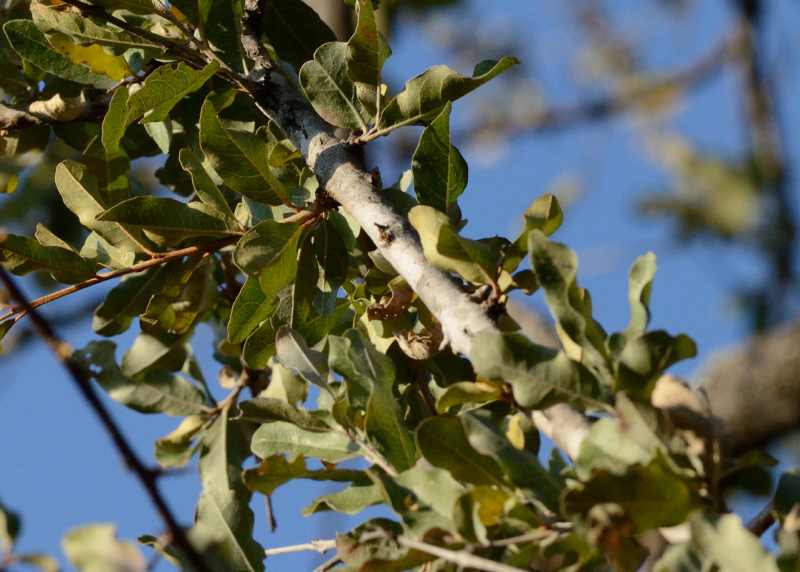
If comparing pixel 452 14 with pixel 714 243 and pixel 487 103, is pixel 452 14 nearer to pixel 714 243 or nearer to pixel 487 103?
pixel 487 103

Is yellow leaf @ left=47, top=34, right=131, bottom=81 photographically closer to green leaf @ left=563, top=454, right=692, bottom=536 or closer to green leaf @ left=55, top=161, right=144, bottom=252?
green leaf @ left=55, top=161, right=144, bottom=252

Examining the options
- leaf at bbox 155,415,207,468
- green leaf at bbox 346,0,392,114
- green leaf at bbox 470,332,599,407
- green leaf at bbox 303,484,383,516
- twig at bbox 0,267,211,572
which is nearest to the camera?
twig at bbox 0,267,211,572

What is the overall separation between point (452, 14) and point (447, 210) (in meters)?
4.28

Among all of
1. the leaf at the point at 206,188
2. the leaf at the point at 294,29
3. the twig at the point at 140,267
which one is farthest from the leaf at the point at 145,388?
the leaf at the point at 294,29

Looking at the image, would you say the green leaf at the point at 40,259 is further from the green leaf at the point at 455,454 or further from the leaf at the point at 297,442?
the green leaf at the point at 455,454

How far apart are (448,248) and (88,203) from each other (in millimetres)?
379

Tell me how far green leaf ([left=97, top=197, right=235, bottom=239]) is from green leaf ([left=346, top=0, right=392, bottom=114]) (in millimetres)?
166

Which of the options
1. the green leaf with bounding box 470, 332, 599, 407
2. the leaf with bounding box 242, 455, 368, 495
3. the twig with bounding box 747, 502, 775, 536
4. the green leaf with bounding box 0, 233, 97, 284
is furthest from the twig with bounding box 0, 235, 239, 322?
the twig with bounding box 747, 502, 775, 536

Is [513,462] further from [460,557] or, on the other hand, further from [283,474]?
[283,474]

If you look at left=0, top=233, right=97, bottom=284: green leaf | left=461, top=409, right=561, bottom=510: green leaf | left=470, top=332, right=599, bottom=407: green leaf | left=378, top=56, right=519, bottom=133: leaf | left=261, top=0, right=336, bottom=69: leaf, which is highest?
left=261, top=0, right=336, bottom=69: leaf

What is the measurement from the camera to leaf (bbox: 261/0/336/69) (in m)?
1.10

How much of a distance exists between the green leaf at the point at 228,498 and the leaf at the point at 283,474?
0.04 m

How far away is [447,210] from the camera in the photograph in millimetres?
917

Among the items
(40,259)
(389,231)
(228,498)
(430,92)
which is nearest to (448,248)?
(389,231)
